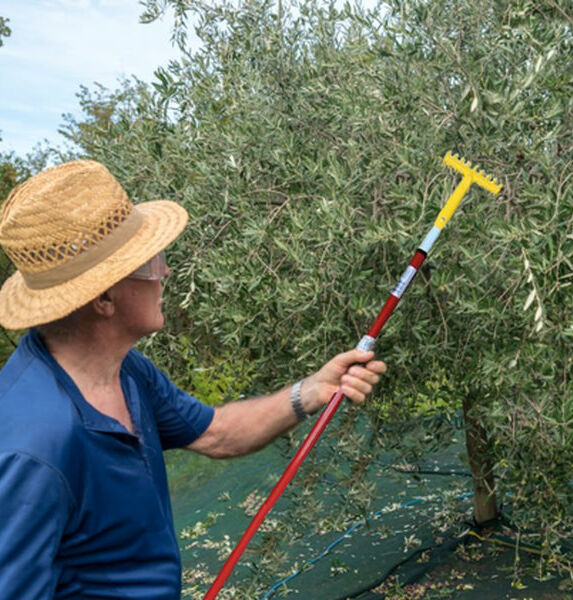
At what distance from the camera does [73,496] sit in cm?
226

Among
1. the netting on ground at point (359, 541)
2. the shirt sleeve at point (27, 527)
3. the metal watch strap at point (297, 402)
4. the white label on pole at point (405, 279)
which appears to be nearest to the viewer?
the shirt sleeve at point (27, 527)

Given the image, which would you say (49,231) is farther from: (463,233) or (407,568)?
(407,568)

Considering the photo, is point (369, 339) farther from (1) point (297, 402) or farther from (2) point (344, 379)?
(1) point (297, 402)

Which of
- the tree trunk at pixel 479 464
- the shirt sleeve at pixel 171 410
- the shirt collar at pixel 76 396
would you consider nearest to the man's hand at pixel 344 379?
the shirt sleeve at pixel 171 410

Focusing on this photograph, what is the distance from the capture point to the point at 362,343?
10.4 feet

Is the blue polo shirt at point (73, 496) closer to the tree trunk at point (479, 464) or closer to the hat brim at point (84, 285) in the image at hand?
the hat brim at point (84, 285)

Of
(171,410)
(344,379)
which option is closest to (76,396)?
(171,410)

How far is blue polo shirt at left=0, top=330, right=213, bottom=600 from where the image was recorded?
212 centimetres

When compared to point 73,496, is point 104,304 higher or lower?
higher

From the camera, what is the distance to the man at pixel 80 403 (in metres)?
2.15

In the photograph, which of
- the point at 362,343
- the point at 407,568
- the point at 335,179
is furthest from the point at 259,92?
the point at 407,568

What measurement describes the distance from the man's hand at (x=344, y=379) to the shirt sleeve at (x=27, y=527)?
1.25 meters

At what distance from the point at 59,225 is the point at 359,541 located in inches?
186

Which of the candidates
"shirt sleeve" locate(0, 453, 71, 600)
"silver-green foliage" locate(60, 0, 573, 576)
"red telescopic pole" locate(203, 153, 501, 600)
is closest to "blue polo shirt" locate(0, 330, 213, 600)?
"shirt sleeve" locate(0, 453, 71, 600)
